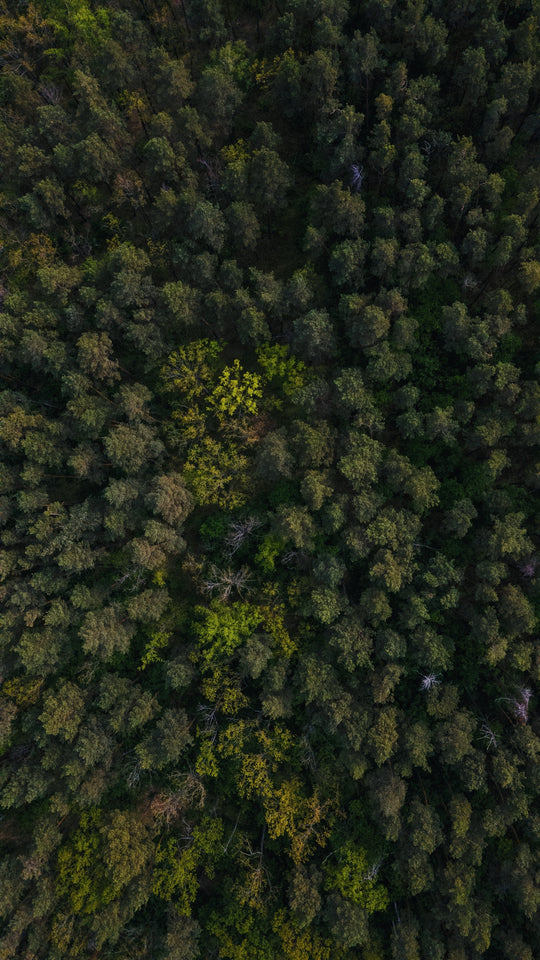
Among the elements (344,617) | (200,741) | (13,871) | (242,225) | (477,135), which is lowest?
(13,871)

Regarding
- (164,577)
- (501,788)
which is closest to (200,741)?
(164,577)

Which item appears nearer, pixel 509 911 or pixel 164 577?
pixel 509 911

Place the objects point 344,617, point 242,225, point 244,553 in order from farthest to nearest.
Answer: point 244,553, point 242,225, point 344,617

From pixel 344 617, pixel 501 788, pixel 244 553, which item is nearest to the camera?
pixel 501 788

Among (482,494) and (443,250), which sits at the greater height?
(443,250)

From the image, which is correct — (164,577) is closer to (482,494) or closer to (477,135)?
(482,494)

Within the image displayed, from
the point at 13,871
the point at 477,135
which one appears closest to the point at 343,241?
the point at 477,135
